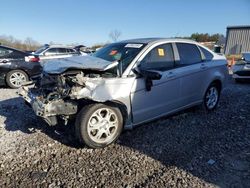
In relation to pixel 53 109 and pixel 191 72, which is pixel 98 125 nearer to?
pixel 53 109

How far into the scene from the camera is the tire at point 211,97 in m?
6.07

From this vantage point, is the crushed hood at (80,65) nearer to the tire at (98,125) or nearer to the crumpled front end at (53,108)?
the crumpled front end at (53,108)

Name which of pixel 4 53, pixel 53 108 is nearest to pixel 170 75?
pixel 53 108

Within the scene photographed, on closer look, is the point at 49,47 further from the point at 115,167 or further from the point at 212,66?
the point at 115,167

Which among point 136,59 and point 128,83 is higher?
point 136,59

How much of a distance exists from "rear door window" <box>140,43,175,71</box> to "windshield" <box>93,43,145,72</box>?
21cm

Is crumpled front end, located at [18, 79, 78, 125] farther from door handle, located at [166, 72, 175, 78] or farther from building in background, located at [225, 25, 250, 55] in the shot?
building in background, located at [225, 25, 250, 55]

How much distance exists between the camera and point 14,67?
874 centimetres

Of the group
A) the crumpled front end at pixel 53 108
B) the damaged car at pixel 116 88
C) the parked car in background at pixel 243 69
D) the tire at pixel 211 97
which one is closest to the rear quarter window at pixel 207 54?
the damaged car at pixel 116 88

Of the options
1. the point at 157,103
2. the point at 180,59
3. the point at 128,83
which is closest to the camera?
the point at 128,83

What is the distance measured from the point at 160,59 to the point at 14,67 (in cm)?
560

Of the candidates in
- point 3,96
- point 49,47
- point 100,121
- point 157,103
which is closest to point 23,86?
point 100,121

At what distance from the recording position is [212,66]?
600cm

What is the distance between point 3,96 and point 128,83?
182 inches
